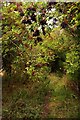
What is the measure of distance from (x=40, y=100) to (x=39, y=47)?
54.0 inches

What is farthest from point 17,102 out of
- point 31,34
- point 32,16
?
point 32,16

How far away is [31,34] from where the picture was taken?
555 centimetres

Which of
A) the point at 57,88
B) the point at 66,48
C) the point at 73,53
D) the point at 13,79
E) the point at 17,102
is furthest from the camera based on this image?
the point at 13,79

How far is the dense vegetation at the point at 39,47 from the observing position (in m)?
5.02

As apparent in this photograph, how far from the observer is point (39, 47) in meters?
5.64

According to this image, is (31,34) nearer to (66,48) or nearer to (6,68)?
(66,48)

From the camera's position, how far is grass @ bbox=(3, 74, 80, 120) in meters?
5.78

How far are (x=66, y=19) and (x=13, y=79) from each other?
104 inches

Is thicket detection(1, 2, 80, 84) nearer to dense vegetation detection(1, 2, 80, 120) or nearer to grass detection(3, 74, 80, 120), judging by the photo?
dense vegetation detection(1, 2, 80, 120)

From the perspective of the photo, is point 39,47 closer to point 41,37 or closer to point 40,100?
point 41,37

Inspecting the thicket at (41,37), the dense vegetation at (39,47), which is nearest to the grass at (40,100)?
the dense vegetation at (39,47)

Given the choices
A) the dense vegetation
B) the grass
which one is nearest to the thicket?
the dense vegetation

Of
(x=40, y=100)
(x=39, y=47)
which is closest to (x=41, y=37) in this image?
(x=39, y=47)

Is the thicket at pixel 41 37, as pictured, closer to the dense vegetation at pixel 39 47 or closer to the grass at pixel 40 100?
the dense vegetation at pixel 39 47
